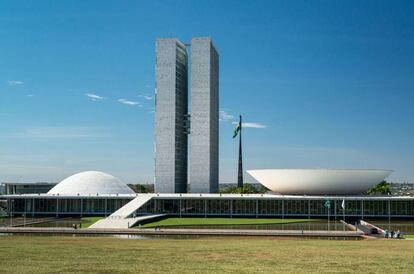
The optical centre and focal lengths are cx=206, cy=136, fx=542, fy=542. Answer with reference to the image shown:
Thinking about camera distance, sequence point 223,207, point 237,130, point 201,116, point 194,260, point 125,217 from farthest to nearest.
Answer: point 237,130, point 201,116, point 223,207, point 125,217, point 194,260

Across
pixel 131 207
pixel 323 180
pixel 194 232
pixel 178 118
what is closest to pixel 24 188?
pixel 178 118

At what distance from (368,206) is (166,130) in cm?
3706

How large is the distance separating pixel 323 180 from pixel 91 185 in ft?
117

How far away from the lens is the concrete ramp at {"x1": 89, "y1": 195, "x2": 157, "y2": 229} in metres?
55.4

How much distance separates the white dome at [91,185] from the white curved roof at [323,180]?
24.0 metres

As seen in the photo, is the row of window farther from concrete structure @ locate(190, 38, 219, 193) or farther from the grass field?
the grass field

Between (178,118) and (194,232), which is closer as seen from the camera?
(194,232)

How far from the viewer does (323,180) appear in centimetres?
7362

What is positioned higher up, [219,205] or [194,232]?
[219,205]

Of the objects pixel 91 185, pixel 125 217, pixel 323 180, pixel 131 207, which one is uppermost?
pixel 323 180

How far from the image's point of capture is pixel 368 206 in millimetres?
75312

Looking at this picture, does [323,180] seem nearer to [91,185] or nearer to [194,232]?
[194,232]

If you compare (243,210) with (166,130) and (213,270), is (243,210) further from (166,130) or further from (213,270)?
(213,270)

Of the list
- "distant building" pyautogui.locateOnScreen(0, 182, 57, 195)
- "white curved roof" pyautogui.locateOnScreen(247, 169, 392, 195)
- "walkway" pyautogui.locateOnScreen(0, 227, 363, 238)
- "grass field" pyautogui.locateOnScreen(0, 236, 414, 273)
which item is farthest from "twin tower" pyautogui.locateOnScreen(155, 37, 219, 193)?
"grass field" pyautogui.locateOnScreen(0, 236, 414, 273)
